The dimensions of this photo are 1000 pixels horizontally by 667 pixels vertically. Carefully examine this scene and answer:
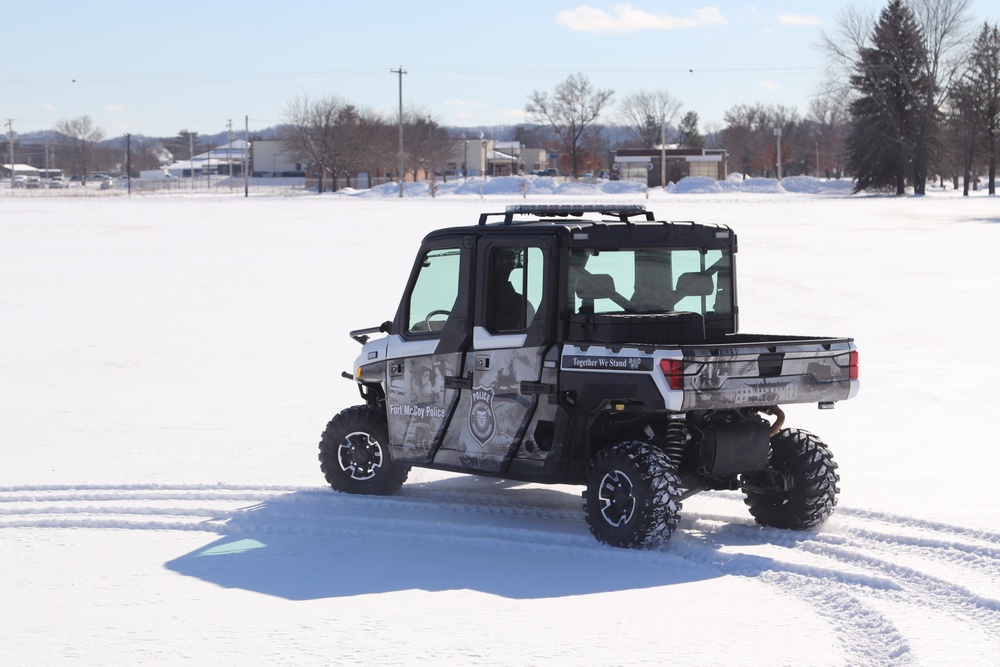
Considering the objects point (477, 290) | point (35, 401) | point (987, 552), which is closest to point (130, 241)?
point (35, 401)

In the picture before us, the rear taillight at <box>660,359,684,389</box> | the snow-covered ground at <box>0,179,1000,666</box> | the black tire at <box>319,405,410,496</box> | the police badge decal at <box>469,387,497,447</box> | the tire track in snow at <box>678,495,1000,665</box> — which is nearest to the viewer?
the snow-covered ground at <box>0,179,1000,666</box>

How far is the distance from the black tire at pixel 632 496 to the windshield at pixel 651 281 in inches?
40.5

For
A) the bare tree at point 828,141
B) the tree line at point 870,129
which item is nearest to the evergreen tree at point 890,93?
the tree line at point 870,129

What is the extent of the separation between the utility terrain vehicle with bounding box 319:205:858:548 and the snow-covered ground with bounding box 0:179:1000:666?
0.36m

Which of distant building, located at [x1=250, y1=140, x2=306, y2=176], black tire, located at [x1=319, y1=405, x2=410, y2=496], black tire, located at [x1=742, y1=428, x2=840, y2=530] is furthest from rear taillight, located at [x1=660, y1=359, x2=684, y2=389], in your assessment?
distant building, located at [x1=250, y1=140, x2=306, y2=176]

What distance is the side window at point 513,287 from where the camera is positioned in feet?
27.1

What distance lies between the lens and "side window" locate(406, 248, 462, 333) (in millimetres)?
8781

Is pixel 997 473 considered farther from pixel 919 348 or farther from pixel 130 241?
pixel 130 241

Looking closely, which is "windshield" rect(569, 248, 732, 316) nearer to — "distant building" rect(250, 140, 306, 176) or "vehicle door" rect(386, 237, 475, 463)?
"vehicle door" rect(386, 237, 475, 463)

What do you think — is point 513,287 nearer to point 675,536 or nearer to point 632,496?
point 632,496

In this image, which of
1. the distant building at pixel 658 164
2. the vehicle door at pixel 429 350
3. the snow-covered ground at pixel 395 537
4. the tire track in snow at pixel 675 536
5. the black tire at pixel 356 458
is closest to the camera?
the snow-covered ground at pixel 395 537

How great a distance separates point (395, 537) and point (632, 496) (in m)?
1.59

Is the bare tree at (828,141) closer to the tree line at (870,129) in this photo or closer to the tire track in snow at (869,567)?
the tree line at (870,129)

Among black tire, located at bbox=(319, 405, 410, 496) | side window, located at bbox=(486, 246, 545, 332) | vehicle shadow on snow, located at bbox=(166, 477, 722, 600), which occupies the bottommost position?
vehicle shadow on snow, located at bbox=(166, 477, 722, 600)
